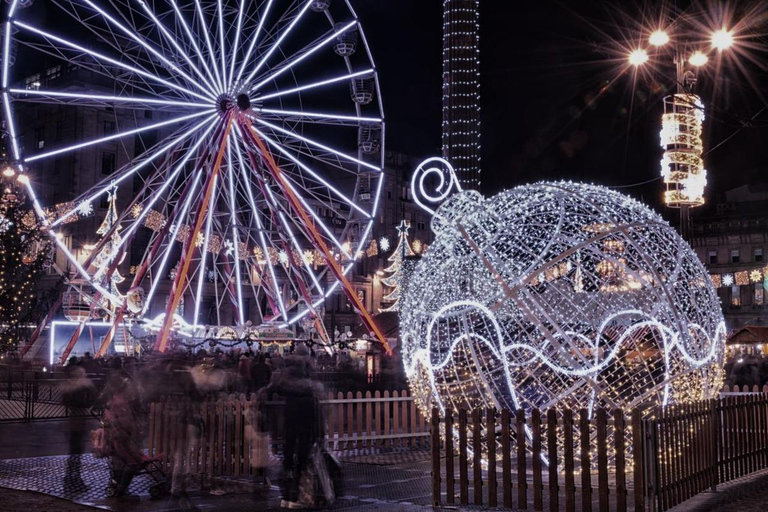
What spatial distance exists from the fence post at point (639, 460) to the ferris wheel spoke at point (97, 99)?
16798 mm

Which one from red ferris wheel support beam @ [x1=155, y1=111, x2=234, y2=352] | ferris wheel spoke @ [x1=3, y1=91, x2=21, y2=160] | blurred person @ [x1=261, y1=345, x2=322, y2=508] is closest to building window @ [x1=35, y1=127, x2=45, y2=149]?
red ferris wheel support beam @ [x1=155, y1=111, x2=234, y2=352]

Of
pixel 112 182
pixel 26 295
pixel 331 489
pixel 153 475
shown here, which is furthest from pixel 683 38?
pixel 26 295

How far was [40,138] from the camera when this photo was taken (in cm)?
6475

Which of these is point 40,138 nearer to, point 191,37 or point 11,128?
point 191,37

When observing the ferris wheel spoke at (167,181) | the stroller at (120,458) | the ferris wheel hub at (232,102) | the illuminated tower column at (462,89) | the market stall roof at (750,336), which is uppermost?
the illuminated tower column at (462,89)

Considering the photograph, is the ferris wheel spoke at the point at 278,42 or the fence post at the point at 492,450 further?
the ferris wheel spoke at the point at 278,42

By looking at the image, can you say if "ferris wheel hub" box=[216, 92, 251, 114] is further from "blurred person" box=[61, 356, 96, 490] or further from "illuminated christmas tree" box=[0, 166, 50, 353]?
"blurred person" box=[61, 356, 96, 490]

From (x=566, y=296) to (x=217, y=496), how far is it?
533cm

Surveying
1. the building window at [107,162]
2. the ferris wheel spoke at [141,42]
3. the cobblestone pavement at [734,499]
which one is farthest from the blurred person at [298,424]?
the building window at [107,162]

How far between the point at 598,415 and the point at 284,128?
19664mm

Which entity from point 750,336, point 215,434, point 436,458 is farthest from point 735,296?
point 436,458

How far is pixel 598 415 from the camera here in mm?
9180

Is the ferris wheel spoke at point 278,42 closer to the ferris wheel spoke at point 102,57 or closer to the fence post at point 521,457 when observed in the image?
the ferris wheel spoke at point 102,57

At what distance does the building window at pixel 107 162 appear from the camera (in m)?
62.8
